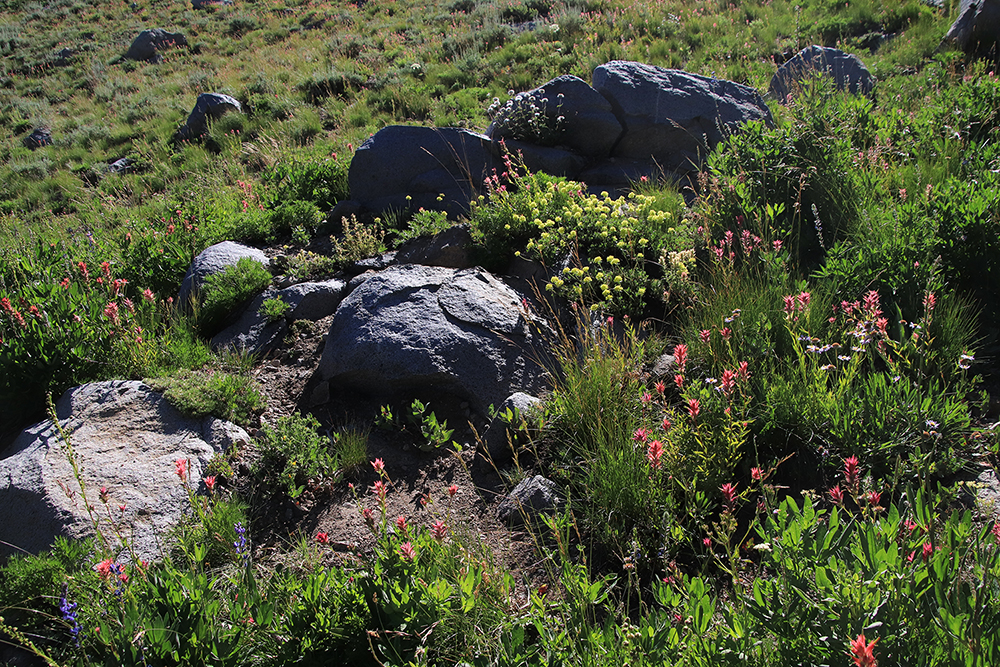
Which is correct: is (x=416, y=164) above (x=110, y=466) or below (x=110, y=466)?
above

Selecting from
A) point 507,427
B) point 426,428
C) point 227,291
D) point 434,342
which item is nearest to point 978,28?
point 434,342

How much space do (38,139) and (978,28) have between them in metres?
19.0

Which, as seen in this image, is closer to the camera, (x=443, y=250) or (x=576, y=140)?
(x=443, y=250)

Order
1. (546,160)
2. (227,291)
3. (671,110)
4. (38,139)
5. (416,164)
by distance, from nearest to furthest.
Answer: (227,291)
(416,164)
(546,160)
(671,110)
(38,139)

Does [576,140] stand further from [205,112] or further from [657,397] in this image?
[205,112]

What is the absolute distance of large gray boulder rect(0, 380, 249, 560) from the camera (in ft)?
12.1

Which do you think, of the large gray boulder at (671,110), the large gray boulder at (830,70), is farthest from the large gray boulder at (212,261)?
the large gray boulder at (830,70)

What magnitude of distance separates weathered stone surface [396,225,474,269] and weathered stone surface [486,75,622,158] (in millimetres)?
2353

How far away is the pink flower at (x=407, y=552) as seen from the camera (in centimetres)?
259

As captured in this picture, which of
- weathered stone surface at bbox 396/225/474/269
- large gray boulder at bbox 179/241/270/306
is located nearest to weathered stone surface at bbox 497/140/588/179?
weathered stone surface at bbox 396/225/474/269

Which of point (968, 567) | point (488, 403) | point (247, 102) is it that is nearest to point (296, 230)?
point (488, 403)

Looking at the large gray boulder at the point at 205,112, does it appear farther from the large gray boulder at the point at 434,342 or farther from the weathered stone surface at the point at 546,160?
the large gray boulder at the point at 434,342

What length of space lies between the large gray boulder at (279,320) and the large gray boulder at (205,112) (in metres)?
8.11

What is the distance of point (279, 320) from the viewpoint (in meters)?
5.80
